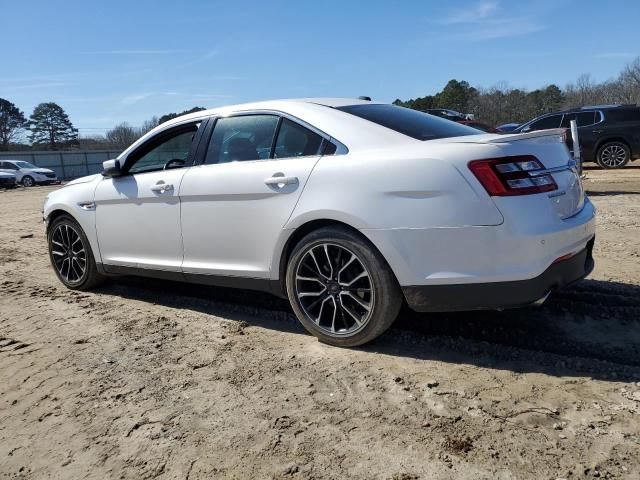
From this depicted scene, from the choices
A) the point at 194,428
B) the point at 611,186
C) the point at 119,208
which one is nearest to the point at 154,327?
the point at 119,208

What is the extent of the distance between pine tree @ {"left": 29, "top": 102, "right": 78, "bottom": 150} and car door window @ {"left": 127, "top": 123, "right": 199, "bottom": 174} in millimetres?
72104

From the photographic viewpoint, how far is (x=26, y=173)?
30.9 meters

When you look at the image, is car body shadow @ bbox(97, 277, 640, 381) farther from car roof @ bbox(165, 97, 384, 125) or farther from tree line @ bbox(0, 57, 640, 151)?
tree line @ bbox(0, 57, 640, 151)

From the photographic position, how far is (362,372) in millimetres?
3223

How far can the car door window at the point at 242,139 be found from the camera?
155 inches

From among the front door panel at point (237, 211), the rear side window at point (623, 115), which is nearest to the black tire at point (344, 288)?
the front door panel at point (237, 211)

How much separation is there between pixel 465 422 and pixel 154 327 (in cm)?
256

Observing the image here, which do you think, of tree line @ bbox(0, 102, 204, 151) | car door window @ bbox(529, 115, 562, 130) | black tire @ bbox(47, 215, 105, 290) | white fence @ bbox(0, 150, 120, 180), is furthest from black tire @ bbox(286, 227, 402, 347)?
tree line @ bbox(0, 102, 204, 151)

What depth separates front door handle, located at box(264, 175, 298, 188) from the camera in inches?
141

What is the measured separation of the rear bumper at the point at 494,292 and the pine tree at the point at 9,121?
251 ft

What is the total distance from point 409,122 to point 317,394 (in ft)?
6.30

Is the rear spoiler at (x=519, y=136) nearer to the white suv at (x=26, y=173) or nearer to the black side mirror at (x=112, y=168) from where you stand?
the black side mirror at (x=112, y=168)

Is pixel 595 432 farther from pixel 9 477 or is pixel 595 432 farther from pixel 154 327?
pixel 154 327

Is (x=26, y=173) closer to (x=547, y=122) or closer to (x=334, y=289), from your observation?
(x=547, y=122)
